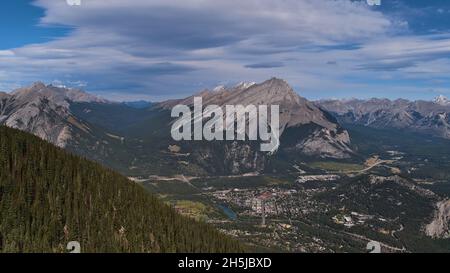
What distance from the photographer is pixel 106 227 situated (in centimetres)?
17575

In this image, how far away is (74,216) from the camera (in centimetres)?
17350

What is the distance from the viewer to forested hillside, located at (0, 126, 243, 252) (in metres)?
159

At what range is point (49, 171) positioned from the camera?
7544 inches

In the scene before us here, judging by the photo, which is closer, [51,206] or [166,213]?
[51,206]

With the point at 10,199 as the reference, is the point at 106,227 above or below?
below

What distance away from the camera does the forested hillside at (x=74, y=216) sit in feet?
520
